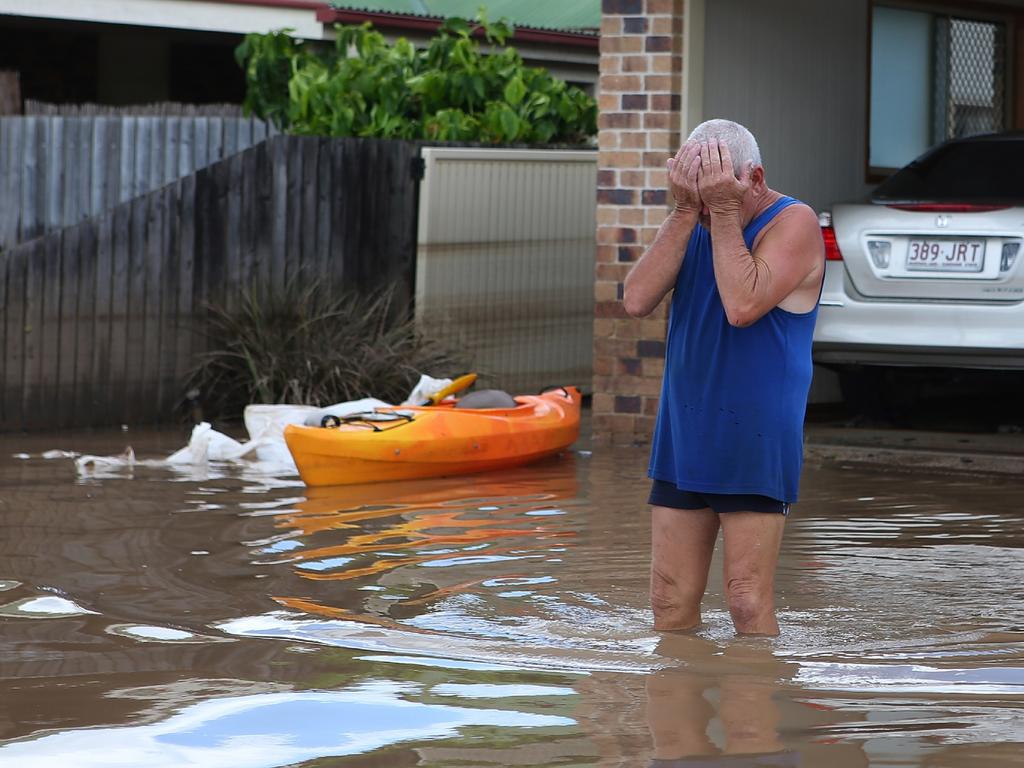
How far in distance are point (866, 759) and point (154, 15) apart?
15414 millimetres

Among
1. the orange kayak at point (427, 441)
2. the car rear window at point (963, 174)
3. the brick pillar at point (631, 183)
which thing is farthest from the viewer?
the brick pillar at point (631, 183)

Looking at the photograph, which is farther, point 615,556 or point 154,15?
point 154,15

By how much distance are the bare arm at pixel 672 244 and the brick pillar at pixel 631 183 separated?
18.9ft

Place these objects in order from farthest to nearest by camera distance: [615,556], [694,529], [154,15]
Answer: [154,15]
[615,556]
[694,529]

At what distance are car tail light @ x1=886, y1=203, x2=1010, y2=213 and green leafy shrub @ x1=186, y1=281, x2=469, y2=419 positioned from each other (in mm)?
3626

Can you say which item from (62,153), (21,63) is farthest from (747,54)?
(21,63)

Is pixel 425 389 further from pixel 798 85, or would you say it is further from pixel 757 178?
pixel 757 178

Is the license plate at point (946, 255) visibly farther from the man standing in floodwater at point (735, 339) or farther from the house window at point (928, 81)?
the man standing in floodwater at point (735, 339)

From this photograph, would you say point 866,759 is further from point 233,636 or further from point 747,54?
point 747,54

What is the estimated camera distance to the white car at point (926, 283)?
9.93 metres

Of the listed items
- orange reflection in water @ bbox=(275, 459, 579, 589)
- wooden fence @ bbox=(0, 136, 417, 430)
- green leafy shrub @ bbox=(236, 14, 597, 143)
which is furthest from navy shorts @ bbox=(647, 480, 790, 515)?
green leafy shrub @ bbox=(236, 14, 597, 143)

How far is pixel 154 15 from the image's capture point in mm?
18438

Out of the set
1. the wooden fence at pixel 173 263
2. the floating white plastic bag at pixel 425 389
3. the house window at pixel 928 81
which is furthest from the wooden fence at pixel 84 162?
the house window at pixel 928 81

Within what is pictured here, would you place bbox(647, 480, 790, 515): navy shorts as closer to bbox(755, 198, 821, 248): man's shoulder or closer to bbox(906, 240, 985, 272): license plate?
bbox(755, 198, 821, 248): man's shoulder
